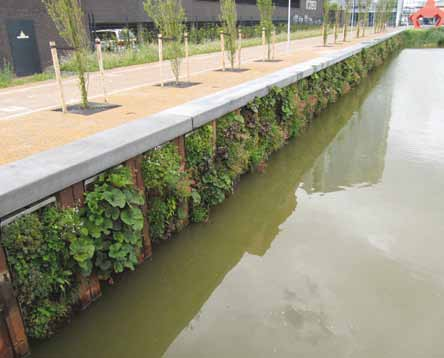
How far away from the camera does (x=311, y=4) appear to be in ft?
188

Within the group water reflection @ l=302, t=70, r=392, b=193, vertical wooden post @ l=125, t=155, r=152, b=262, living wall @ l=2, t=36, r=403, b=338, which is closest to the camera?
living wall @ l=2, t=36, r=403, b=338

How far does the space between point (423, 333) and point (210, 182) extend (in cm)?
322

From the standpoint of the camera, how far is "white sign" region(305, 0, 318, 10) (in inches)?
2202

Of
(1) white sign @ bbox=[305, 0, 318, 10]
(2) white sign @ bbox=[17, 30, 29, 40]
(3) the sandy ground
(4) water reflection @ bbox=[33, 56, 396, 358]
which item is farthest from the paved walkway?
(1) white sign @ bbox=[305, 0, 318, 10]

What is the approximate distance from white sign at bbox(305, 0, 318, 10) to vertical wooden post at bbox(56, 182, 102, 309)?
57669 millimetres

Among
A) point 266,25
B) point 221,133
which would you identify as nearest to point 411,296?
point 221,133

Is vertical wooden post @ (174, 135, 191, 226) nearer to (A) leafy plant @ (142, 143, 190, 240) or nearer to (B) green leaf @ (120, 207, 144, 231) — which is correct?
(A) leafy plant @ (142, 143, 190, 240)

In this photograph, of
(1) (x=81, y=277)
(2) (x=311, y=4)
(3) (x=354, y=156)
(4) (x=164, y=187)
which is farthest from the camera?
(2) (x=311, y=4)

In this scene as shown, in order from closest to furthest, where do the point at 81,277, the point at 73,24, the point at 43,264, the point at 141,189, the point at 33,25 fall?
1. the point at 43,264
2. the point at 81,277
3. the point at 141,189
4. the point at 73,24
5. the point at 33,25

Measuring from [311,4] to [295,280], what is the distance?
59.3 metres

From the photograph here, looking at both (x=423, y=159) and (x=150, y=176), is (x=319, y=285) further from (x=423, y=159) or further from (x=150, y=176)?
(x=423, y=159)

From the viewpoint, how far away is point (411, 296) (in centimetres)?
445

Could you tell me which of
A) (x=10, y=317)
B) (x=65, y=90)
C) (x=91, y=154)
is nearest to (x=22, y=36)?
(x=65, y=90)

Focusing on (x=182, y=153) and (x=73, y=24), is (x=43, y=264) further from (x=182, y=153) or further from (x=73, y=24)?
(x=73, y=24)
